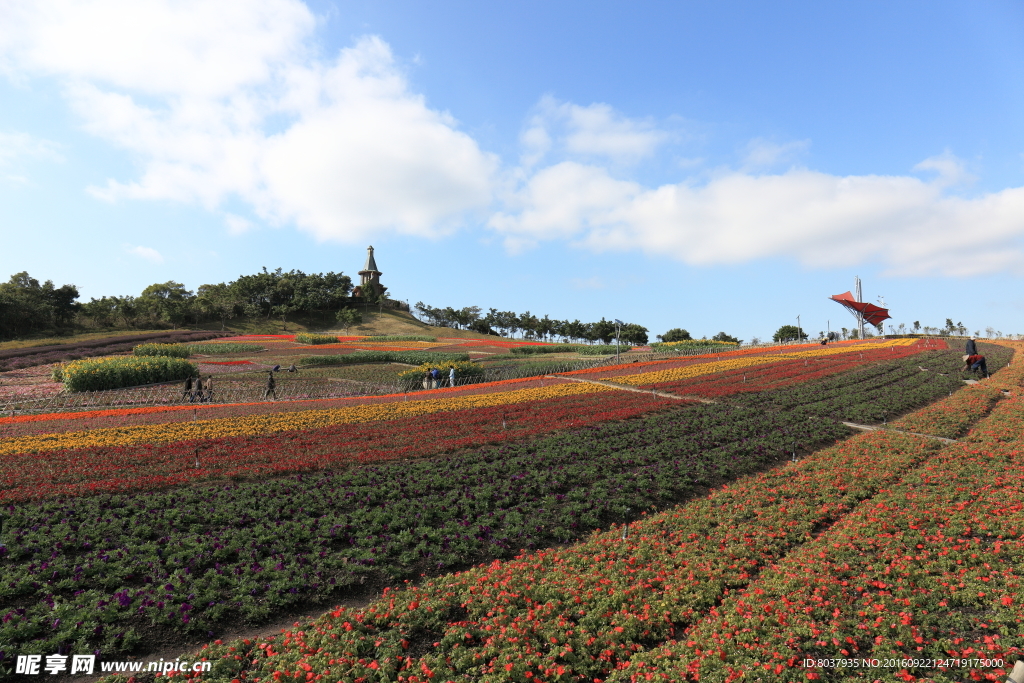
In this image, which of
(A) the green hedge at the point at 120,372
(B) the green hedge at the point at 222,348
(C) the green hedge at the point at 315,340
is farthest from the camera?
(C) the green hedge at the point at 315,340

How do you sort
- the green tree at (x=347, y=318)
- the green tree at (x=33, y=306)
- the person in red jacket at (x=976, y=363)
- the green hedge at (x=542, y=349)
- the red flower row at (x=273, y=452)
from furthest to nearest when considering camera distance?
the green tree at (x=347, y=318)
the green hedge at (x=542, y=349)
the green tree at (x=33, y=306)
the person in red jacket at (x=976, y=363)
the red flower row at (x=273, y=452)

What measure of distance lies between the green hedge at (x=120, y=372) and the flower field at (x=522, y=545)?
10863 mm

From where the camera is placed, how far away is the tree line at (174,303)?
200 feet

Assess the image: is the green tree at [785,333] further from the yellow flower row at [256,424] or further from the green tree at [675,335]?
the yellow flower row at [256,424]

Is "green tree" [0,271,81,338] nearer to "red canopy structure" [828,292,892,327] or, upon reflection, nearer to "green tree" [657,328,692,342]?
"green tree" [657,328,692,342]

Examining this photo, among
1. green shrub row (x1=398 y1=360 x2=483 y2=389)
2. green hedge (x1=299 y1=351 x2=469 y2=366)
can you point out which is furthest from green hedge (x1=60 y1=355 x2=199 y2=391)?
green shrub row (x1=398 y1=360 x2=483 y2=389)

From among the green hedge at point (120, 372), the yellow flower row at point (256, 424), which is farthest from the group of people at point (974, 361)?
the green hedge at point (120, 372)

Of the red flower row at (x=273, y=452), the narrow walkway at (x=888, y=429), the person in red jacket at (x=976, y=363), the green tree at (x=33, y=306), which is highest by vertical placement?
the green tree at (x=33, y=306)

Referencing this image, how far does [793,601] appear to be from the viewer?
25.0 feet

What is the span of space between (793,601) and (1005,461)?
455 inches

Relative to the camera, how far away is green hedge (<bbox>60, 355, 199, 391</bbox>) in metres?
29.5

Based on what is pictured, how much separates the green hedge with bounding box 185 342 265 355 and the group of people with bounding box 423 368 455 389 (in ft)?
97.4

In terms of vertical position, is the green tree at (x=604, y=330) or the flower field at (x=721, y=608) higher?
the green tree at (x=604, y=330)

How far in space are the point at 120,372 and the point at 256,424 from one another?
1856cm
